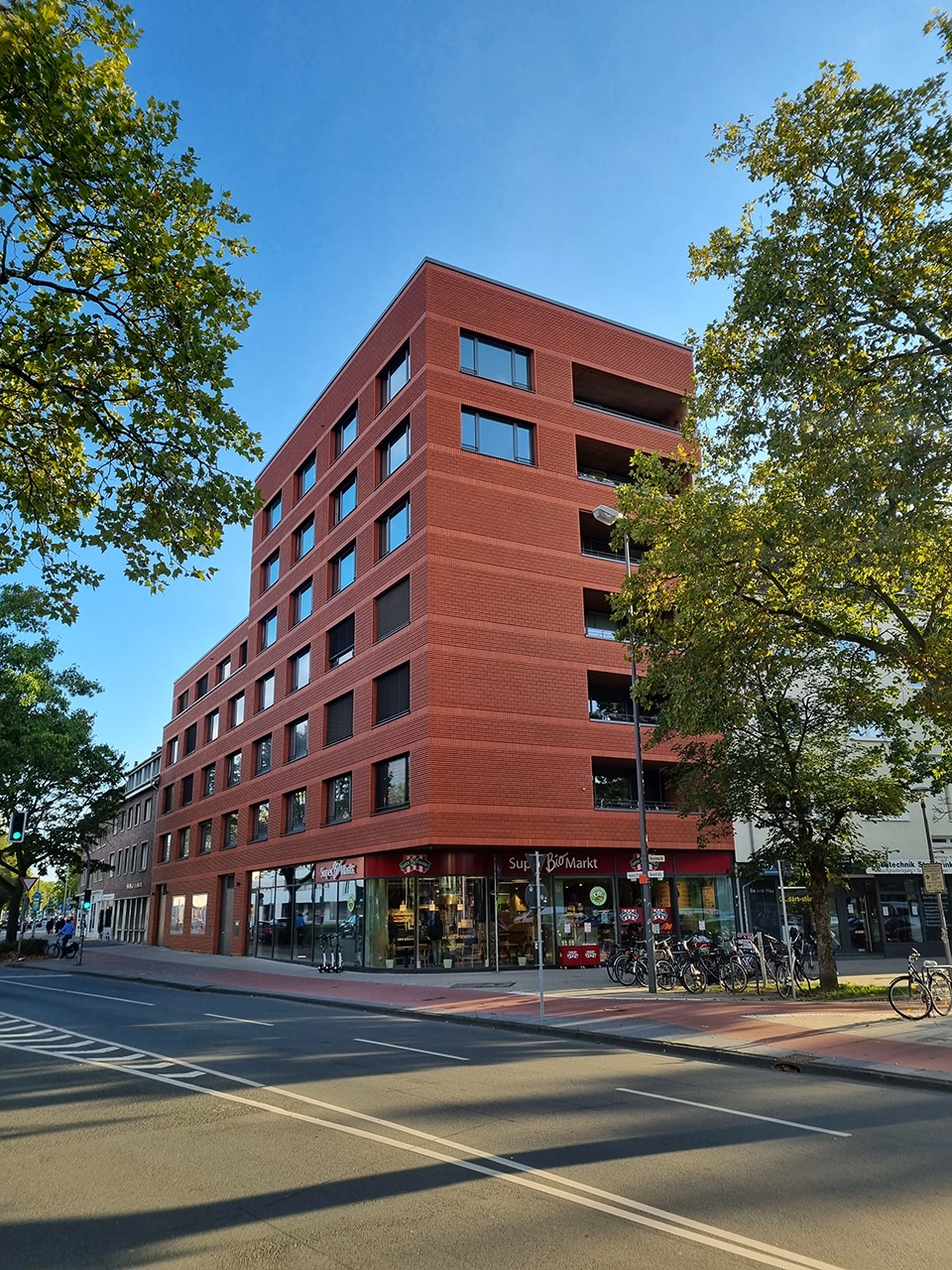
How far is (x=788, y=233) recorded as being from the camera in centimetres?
1402

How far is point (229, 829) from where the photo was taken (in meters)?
44.7

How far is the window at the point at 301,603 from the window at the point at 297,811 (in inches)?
296

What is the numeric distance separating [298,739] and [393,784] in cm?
1011

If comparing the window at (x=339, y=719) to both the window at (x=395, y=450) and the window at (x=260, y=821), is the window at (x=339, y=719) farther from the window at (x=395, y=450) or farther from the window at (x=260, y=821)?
the window at (x=395, y=450)

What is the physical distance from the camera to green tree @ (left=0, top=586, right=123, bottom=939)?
39.3 meters

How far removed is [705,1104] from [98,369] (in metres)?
10.8

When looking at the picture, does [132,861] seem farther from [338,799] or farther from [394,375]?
[394,375]

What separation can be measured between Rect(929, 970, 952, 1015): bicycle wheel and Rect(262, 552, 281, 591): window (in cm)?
3318

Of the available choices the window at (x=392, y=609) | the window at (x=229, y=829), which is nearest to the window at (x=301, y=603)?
the window at (x=392, y=609)

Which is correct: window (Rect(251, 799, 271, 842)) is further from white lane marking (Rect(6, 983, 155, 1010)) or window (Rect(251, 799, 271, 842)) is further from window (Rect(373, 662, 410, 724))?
white lane marking (Rect(6, 983, 155, 1010))

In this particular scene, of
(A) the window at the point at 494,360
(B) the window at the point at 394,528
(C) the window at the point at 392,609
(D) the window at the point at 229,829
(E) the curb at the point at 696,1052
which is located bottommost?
(E) the curb at the point at 696,1052

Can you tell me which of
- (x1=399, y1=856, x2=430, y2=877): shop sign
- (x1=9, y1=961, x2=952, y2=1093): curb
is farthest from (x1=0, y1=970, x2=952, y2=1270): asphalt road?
(x1=399, y1=856, x2=430, y2=877): shop sign

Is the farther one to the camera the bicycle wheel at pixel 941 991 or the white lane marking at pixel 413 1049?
the bicycle wheel at pixel 941 991

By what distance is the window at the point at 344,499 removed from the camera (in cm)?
3403
